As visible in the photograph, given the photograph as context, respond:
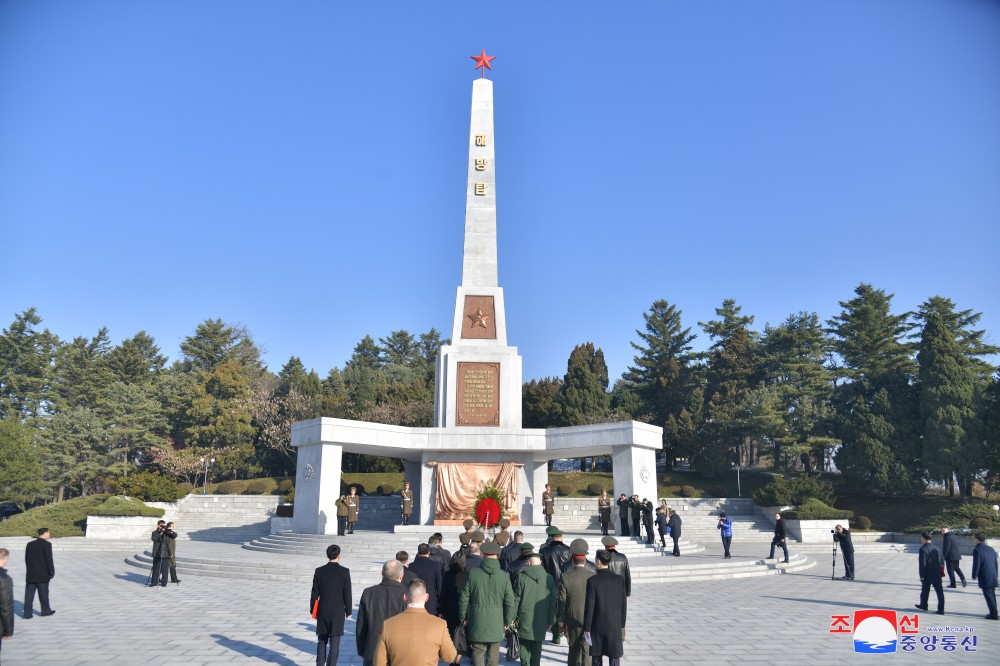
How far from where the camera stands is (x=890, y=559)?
2334 centimetres

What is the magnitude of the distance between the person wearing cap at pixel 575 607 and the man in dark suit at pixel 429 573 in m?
1.52

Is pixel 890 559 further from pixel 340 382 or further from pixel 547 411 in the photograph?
pixel 340 382

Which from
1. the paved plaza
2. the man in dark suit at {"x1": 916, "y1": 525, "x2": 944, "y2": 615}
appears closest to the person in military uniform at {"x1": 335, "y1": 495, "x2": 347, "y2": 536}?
the paved plaza

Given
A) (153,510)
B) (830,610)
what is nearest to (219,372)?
(153,510)

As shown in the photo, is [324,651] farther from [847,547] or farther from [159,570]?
[847,547]

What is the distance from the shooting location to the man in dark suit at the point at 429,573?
7.96 metres

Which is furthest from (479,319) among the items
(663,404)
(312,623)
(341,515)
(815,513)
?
(663,404)

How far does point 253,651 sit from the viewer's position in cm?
899

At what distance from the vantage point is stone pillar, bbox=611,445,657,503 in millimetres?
24484

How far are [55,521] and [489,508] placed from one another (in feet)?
58.4

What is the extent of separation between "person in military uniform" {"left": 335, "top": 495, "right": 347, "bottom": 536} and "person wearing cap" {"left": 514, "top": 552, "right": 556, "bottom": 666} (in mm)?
15711

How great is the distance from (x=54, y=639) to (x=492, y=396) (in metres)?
18.2

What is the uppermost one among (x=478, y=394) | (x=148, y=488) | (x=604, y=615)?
(x=478, y=394)

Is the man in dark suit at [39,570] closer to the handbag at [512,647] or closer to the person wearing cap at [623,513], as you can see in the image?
the handbag at [512,647]
